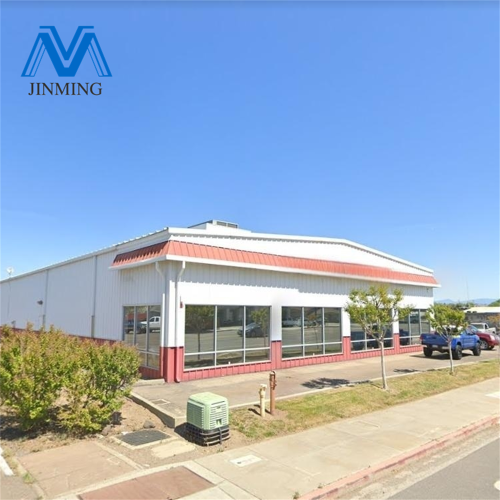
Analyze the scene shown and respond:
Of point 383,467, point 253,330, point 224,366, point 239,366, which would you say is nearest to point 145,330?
point 224,366

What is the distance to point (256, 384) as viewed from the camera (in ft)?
43.9

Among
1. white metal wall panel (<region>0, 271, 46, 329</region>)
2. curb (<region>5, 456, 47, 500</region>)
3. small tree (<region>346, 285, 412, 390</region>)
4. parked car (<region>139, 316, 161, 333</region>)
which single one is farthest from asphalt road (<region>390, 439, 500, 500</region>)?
white metal wall panel (<region>0, 271, 46, 329</region>)

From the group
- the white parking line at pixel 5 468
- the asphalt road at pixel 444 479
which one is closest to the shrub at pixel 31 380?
the white parking line at pixel 5 468

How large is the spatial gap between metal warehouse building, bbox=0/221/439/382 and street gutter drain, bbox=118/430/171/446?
4967mm

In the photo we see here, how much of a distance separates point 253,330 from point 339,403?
5663 mm

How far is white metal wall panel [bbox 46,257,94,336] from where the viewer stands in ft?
64.2

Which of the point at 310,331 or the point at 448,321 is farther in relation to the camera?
the point at 310,331

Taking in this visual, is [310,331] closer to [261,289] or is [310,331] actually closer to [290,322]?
[290,322]

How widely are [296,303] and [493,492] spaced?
12.1 m

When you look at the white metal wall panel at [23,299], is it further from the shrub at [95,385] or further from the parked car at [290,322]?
the shrub at [95,385]

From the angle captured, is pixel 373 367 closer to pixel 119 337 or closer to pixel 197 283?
pixel 197 283

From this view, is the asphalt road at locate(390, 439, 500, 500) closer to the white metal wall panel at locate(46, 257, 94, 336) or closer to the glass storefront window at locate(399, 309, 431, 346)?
the white metal wall panel at locate(46, 257, 94, 336)

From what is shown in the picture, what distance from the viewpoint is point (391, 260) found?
79.8 feet

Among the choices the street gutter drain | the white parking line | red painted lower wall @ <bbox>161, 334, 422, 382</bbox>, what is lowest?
the street gutter drain
